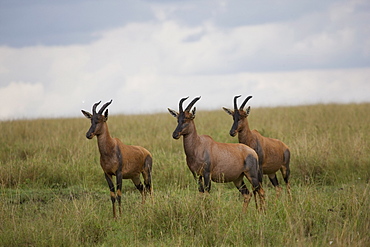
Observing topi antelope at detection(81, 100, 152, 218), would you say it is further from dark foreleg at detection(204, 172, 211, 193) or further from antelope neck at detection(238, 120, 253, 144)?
antelope neck at detection(238, 120, 253, 144)

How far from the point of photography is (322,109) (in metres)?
24.8

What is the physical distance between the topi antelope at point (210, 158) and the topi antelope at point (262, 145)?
0.73 m

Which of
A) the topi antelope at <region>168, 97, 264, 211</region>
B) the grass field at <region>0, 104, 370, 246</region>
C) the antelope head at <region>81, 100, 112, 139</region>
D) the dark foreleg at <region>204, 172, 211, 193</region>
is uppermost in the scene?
the antelope head at <region>81, 100, 112, 139</region>

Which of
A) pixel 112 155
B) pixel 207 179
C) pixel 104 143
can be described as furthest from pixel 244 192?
pixel 104 143

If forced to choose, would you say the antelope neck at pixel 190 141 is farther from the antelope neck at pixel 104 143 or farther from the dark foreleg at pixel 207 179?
the antelope neck at pixel 104 143

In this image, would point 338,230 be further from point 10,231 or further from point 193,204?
point 10,231

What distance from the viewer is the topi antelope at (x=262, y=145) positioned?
9.93 meters

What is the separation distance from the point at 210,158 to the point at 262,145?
172 cm

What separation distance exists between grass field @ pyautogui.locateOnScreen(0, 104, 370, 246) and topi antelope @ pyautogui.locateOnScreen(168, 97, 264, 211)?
0.39 metres

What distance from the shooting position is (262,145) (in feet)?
33.8

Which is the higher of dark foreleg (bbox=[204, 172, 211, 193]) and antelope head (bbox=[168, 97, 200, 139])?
antelope head (bbox=[168, 97, 200, 139])

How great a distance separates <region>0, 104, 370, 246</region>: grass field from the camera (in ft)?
24.2

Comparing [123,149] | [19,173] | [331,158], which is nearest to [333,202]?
[123,149]

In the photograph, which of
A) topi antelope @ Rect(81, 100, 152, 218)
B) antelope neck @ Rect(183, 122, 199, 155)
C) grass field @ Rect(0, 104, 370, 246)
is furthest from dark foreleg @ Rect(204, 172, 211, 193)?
topi antelope @ Rect(81, 100, 152, 218)
